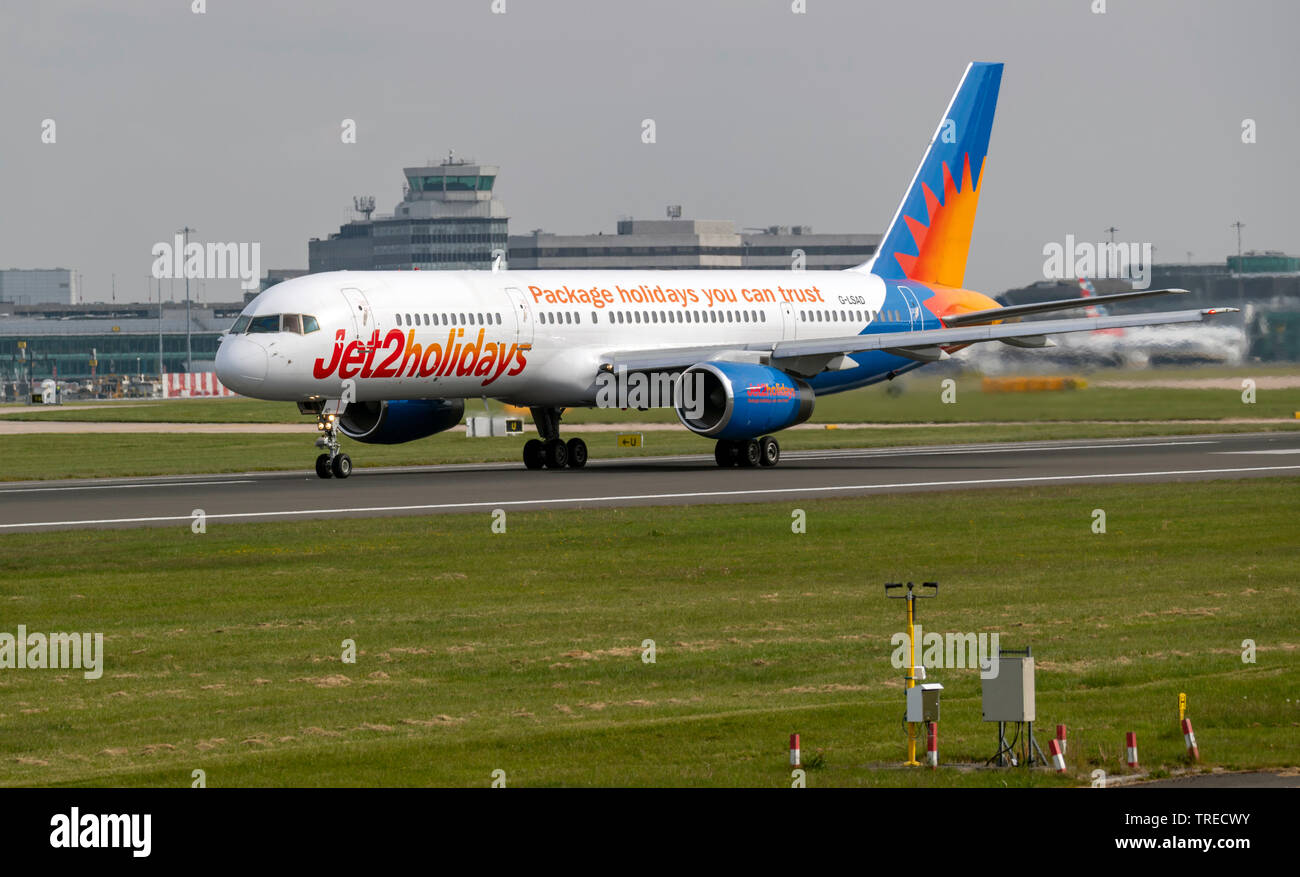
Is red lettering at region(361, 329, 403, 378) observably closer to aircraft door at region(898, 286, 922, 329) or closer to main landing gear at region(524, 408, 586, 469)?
main landing gear at region(524, 408, 586, 469)

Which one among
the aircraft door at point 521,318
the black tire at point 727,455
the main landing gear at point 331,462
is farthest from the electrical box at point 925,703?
the black tire at point 727,455

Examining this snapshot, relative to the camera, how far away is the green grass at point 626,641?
58.5 ft

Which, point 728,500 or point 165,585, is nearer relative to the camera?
point 165,585

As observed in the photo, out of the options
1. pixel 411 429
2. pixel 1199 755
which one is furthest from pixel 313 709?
pixel 411 429

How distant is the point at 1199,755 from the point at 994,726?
2.23 metres

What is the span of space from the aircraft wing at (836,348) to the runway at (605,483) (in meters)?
2.92

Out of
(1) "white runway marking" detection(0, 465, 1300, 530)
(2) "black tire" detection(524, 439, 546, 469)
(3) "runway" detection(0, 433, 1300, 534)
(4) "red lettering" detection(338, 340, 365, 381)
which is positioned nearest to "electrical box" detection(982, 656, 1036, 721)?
(3) "runway" detection(0, 433, 1300, 534)

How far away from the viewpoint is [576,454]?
53469 mm

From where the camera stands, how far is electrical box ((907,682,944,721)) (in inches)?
656

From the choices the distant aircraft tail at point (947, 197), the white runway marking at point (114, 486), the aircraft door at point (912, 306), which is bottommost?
the white runway marking at point (114, 486)

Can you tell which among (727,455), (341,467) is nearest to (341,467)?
(341,467)

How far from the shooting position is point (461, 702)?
68.7 ft

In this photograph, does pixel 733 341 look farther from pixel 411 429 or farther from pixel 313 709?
pixel 313 709

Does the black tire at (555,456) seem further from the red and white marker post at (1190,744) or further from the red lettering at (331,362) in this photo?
the red and white marker post at (1190,744)
